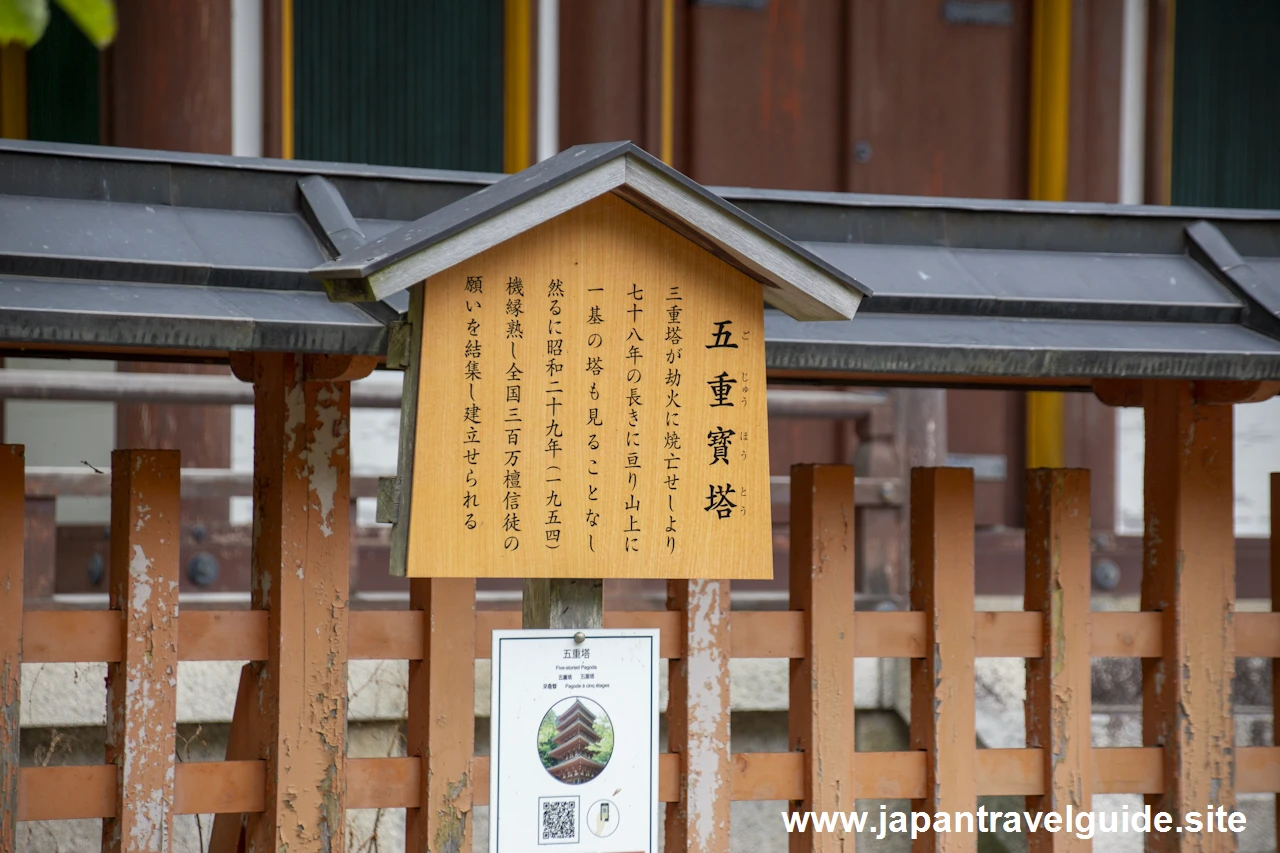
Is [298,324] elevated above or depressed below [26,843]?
above

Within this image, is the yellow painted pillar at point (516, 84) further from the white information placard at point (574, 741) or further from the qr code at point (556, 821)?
the qr code at point (556, 821)

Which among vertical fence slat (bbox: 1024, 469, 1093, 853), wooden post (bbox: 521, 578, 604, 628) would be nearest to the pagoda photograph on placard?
wooden post (bbox: 521, 578, 604, 628)

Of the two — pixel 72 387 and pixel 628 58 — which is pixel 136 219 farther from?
pixel 628 58

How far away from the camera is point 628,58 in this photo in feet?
20.1

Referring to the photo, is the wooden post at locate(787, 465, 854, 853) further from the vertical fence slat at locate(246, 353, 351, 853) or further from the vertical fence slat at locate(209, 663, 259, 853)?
the vertical fence slat at locate(209, 663, 259, 853)

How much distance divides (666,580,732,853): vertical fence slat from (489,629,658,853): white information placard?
13.6 inches

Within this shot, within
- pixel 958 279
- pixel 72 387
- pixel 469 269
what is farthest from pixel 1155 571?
pixel 72 387

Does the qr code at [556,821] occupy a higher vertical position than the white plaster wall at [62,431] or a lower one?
lower

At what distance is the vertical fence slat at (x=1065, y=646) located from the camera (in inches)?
130

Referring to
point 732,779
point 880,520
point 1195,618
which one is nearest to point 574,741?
point 732,779

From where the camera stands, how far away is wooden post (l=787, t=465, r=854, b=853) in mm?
3168

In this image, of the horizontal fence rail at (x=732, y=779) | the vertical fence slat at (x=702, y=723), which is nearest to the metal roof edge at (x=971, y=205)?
the vertical fence slat at (x=702, y=723)

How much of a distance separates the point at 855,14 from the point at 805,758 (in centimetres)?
426

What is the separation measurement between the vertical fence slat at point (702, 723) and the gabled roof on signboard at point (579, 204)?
0.83 meters
